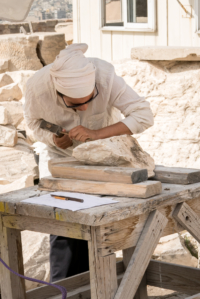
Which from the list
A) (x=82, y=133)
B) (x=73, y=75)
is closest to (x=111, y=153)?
(x=82, y=133)

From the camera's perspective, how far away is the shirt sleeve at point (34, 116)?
3426mm

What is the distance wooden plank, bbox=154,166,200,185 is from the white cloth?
148 centimetres

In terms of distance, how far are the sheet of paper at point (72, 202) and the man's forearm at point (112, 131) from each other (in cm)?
74

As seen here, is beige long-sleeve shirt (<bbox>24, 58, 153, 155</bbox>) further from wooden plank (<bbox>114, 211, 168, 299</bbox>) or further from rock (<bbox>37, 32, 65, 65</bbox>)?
rock (<bbox>37, 32, 65, 65</bbox>)

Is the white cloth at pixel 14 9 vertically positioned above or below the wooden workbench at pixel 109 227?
above

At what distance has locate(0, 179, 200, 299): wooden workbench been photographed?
2.26m

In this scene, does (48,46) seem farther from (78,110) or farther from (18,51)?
(78,110)

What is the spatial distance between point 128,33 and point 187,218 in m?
5.81

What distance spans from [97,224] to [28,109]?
157 cm

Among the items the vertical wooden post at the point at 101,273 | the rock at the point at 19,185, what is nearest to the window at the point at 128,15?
the rock at the point at 19,185

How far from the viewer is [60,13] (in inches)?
1421

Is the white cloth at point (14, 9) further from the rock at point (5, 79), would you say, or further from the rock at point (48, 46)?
the rock at point (48, 46)

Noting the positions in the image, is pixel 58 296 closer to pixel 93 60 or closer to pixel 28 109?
pixel 28 109

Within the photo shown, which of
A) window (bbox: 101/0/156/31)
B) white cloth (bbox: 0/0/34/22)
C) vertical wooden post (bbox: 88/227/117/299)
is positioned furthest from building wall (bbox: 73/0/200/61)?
vertical wooden post (bbox: 88/227/117/299)
